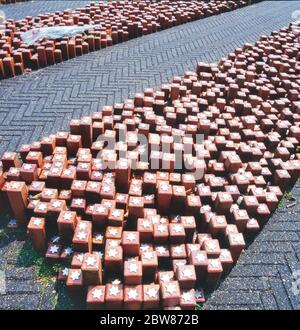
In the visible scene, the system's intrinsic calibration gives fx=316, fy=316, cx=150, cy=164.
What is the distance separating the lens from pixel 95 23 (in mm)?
10836

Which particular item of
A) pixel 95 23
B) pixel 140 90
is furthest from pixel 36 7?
pixel 140 90

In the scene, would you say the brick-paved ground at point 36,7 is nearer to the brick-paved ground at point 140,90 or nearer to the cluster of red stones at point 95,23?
the cluster of red stones at point 95,23

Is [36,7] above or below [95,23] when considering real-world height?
above

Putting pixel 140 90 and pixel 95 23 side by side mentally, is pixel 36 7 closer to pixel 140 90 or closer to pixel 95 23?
pixel 95 23

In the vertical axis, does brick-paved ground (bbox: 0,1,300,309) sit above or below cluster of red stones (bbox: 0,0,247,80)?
below

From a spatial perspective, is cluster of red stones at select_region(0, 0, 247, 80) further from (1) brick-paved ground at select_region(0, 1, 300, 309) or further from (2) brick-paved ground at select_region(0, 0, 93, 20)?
(2) brick-paved ground at select_region(0, 0, 93, 20)

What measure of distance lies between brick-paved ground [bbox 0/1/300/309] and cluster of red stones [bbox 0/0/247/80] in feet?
0.95

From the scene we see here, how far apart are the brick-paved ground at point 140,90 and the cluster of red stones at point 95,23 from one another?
29 centimetres

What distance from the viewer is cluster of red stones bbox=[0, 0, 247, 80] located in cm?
861

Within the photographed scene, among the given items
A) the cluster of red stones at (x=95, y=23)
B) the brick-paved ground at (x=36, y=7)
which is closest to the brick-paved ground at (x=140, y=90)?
the cluster of red stones at (x=95, y=23)

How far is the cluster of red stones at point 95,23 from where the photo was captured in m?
8.61

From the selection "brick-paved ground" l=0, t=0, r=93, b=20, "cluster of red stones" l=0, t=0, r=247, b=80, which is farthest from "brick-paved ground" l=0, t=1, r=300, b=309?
"brick-paved ground" l=0, t=0, r=93, b=20

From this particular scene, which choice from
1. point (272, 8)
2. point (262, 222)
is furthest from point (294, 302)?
point (272, 8)

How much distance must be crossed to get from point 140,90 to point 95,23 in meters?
4.44
